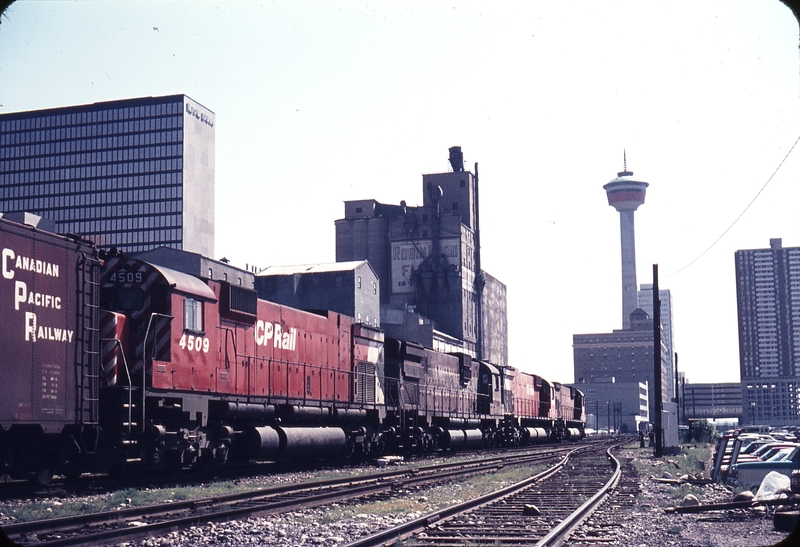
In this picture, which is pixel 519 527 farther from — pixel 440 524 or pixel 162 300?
pixel 162 300

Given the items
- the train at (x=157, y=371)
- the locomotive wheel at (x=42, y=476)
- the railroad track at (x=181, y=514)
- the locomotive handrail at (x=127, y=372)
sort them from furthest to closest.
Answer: the locomotive handrail at (x=127, y=372) → the locomotive wheel at (x=42, y=476) → the train at (x=157, y=371) → the railroad track at (x=181, y=514)

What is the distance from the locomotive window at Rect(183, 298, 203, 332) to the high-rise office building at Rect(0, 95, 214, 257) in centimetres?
13504

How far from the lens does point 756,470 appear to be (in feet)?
63.1

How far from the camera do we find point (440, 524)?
1196cm

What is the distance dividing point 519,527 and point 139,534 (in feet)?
16.5

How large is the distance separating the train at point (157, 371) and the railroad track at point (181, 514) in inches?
115

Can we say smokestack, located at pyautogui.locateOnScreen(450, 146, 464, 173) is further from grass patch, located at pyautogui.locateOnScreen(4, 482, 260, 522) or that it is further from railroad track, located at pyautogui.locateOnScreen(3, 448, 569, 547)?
grass patch, located at pyautogui.locateOnScreen(4, 482, 260, 522)

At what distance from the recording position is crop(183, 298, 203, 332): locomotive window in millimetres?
18438

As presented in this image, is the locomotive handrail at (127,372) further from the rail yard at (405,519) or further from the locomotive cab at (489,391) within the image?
the locomotive cab at (489,391)

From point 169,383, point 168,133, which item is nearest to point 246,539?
point 169,383

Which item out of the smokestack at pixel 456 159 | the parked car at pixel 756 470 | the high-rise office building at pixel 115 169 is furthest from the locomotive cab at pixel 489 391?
the high-rise office building at pixel 115 169

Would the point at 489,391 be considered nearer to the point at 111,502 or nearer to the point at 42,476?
the point at 42,476

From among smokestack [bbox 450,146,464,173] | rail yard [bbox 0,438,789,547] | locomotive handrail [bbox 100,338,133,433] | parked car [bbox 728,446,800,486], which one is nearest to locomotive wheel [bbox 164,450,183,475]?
rail yard [bbox 0,438,789,547]

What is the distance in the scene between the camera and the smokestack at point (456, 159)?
136000 millimetres
